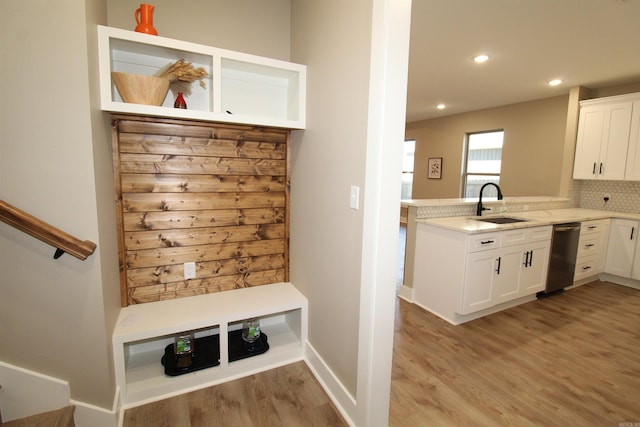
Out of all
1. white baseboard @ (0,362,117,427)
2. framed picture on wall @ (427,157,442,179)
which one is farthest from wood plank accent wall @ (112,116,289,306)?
framed picture on wall @ (427,157,442,179)

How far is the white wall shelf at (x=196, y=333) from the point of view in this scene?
1716mm

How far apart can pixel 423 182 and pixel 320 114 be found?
19.5 feet

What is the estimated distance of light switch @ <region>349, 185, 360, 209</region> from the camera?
59.4 inches

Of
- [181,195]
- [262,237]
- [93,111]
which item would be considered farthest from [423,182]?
[93,111]

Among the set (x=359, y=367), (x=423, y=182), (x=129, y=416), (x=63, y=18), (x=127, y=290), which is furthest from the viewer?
(x=423, y=182)

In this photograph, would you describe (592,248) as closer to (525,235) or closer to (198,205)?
(525,235)

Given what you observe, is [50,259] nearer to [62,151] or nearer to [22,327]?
[22,327]

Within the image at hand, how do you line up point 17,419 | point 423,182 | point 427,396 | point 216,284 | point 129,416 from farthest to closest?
point 423,182, point 216,284, point 427,396, point 129,416, point 17,419

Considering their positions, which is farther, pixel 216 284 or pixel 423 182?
pixel 423 182

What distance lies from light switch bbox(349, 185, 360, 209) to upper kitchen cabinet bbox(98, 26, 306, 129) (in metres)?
0.78

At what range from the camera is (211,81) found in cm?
199

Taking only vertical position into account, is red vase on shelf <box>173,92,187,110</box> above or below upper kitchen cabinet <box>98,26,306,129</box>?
below

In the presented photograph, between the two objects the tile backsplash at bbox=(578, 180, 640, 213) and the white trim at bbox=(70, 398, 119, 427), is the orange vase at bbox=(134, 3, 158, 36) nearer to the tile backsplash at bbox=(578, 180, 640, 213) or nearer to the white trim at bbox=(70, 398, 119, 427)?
the white trim at bbox=(70, 398, 119, 427)

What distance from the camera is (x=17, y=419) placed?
135 centimetres
